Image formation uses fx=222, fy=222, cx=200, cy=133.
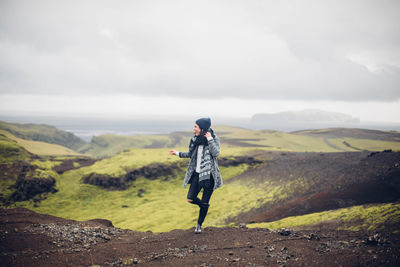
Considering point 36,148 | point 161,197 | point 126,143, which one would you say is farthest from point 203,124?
point 126,143

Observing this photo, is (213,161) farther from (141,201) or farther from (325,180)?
(141,201)

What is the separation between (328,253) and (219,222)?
14540 millimetres

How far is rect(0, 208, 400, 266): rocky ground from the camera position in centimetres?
584

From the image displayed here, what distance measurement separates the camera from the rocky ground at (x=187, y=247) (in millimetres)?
5844

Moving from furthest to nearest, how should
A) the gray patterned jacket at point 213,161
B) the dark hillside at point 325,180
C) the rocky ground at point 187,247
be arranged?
1. the dark hillside at point 325,180
2. the gray patterned jacket at point 213,161
3. the rocky ground at point 187,247

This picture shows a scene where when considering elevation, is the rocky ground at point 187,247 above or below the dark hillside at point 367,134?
below

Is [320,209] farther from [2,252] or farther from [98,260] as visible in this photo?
[2,252]

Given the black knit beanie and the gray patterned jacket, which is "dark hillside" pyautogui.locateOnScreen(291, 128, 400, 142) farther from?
the black knit beanie

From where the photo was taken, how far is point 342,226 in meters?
10.5

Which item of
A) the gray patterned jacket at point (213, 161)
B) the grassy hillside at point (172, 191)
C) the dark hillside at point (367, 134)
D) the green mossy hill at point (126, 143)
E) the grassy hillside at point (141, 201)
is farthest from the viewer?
the green mossy hill at point (126, 143)


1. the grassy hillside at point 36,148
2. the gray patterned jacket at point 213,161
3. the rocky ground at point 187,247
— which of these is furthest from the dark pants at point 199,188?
the grassy hillside at point 36,148

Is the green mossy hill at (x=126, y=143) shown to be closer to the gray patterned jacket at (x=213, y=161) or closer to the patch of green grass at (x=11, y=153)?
the patch of green grass at (x=11, y=153)

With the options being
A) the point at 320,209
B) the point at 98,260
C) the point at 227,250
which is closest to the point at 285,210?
the point at 320,209

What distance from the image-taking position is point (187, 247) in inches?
296
